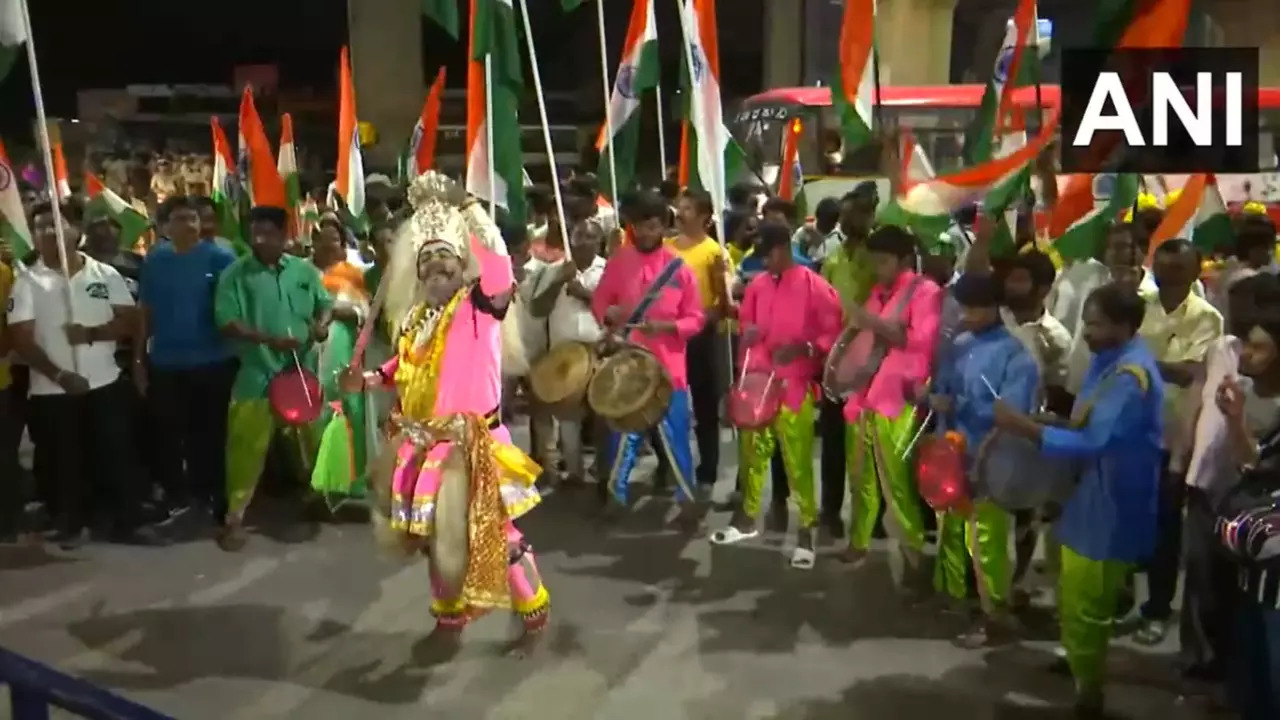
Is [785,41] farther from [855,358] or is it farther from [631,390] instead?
[855,358]

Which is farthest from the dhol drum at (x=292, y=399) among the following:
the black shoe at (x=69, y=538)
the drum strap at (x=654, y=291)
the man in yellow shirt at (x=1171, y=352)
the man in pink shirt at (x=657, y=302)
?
the man in yellow shirt at (x=1171, y=352)

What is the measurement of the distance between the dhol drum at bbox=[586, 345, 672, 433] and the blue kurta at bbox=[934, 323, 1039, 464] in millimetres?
1590

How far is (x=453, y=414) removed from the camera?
4719 mm

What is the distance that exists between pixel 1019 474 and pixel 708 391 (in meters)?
3.29

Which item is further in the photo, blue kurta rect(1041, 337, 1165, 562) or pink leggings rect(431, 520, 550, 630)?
pink leggings rect(431, 520, 550, 630)

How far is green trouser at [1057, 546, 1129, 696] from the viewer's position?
4.12m

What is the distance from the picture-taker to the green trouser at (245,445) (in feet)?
21.2

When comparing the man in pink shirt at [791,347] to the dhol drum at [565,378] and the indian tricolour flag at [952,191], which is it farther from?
the dhol drum at [565,378]

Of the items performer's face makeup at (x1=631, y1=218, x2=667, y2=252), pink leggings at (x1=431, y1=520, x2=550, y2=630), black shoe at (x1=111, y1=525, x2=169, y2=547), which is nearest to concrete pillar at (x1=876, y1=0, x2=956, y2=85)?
performer's face makeup at (x1=631, y1=218, x2=667, y2=252)

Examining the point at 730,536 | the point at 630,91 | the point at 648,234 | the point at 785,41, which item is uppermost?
the point at 785,41

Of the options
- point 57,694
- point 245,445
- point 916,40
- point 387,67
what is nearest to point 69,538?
point 245,445

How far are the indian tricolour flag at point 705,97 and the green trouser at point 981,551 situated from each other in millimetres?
2367

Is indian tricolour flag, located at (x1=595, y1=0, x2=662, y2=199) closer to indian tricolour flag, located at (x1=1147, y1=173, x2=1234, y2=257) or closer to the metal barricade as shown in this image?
indian tricolour flag, located at (x1=1147, y1=173, x2=1234, y2=257)

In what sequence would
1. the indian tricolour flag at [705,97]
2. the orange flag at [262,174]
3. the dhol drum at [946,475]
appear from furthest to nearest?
the orange flag at [262,174], the indian tricolour flag at [705,97], the dhol drum at [946,475]
